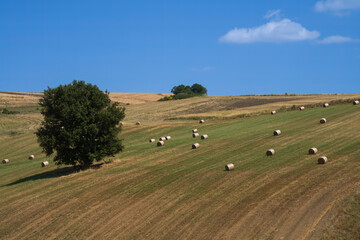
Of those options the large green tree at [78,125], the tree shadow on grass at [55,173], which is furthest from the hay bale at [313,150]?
the tree shadow on grass at [55,173]

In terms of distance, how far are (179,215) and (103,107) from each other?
62.4 ft

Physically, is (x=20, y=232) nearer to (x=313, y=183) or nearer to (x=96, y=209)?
(x=96, y=209)

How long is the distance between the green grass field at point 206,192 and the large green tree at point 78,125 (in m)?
1.80

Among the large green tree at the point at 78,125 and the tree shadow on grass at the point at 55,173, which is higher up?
the large green tree at the point at 78,125

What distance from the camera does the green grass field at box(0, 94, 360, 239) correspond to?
19547 mm

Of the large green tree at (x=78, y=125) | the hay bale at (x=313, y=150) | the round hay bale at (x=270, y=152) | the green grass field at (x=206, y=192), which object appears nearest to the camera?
the green grass field at (x=206, y=192)

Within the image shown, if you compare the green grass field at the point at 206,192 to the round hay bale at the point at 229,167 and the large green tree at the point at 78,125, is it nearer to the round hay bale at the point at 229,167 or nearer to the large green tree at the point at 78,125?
the round hay bale at the point at 229,167

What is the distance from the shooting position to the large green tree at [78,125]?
36719 millimetres

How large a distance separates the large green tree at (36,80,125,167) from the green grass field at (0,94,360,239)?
5.90 ft

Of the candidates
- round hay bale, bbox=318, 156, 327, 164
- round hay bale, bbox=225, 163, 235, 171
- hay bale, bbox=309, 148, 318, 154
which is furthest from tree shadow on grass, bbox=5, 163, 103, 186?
round hay bale, bbox=318, 156, 327, 164

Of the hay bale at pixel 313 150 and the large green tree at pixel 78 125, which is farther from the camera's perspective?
the large green tree at pixel 78 125

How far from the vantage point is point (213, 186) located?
25.9 m

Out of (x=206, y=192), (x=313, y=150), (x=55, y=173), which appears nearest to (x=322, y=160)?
(x=313, y=150)

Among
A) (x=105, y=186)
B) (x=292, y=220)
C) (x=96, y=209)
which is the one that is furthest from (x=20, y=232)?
(x=292, y=220)
